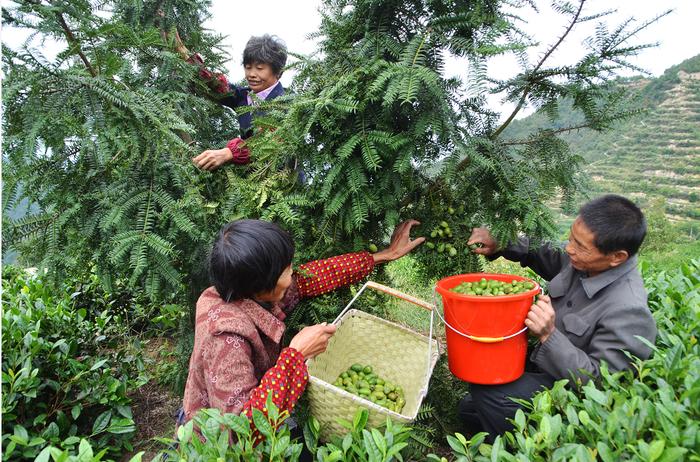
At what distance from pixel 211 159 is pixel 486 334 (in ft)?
6.62

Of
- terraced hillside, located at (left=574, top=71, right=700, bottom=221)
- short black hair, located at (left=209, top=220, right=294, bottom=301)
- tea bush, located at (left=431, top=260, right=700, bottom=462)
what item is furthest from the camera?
terraced hillside, located at (left=574, top=71, right=700, bottom=221)

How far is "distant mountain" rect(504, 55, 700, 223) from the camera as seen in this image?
39375 millimetres

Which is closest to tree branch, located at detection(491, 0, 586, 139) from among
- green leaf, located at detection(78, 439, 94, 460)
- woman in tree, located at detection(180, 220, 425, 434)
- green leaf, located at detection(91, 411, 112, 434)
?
woman in tree, located at detection(180, 220, 425, 434)

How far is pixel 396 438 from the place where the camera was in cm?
173

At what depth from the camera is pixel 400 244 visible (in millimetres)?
2945

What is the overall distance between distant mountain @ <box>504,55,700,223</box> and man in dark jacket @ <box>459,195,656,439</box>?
3979cm

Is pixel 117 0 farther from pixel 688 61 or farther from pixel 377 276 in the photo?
pixel 688 61

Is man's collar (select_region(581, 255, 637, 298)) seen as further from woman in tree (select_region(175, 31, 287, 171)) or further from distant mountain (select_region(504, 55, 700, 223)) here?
distant mountain (select_region(504, 55, 700, 223))

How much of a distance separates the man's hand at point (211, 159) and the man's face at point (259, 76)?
2.97ft

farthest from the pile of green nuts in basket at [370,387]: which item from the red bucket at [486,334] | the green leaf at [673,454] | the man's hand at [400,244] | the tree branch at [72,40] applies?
the tree branch at [72,40]

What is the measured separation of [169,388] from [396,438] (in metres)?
3.15

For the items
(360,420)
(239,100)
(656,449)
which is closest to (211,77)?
(239,100)

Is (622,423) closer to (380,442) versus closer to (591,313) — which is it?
(380,442)

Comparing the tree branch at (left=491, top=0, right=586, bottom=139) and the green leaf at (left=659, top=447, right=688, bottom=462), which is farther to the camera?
the tree branch at (left=491, top=0, right=586, bottom=139)
